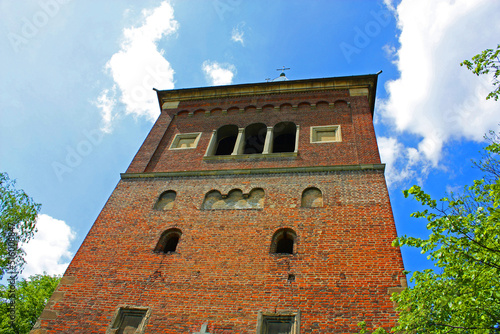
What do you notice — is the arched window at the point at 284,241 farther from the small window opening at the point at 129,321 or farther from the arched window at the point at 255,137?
the arched window at the point at 255,137

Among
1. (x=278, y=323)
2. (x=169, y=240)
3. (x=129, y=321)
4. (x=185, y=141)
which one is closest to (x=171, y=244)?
(x=169, y=240)

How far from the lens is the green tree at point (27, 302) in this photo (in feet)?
57.6

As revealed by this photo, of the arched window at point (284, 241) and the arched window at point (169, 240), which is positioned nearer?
the arched window at point (284, 241)

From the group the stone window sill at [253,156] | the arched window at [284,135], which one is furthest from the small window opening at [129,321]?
the arched window at [284,135]

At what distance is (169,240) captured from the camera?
9.82m

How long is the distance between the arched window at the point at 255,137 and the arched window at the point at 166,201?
355 cm

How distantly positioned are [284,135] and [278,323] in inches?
332

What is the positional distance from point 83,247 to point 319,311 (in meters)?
6.50

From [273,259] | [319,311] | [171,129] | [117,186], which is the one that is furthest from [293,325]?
[171,129]

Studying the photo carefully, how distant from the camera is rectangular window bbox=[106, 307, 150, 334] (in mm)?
7621

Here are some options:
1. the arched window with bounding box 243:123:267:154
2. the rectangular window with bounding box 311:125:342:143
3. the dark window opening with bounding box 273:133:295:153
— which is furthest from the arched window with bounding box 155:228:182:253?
the rectangular window with bounding box 311:125:342:143

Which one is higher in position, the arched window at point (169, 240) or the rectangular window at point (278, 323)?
the arched window at point (169, 240)

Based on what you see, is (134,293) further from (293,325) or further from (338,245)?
(338,245)

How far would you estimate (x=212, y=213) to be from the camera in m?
9.98
